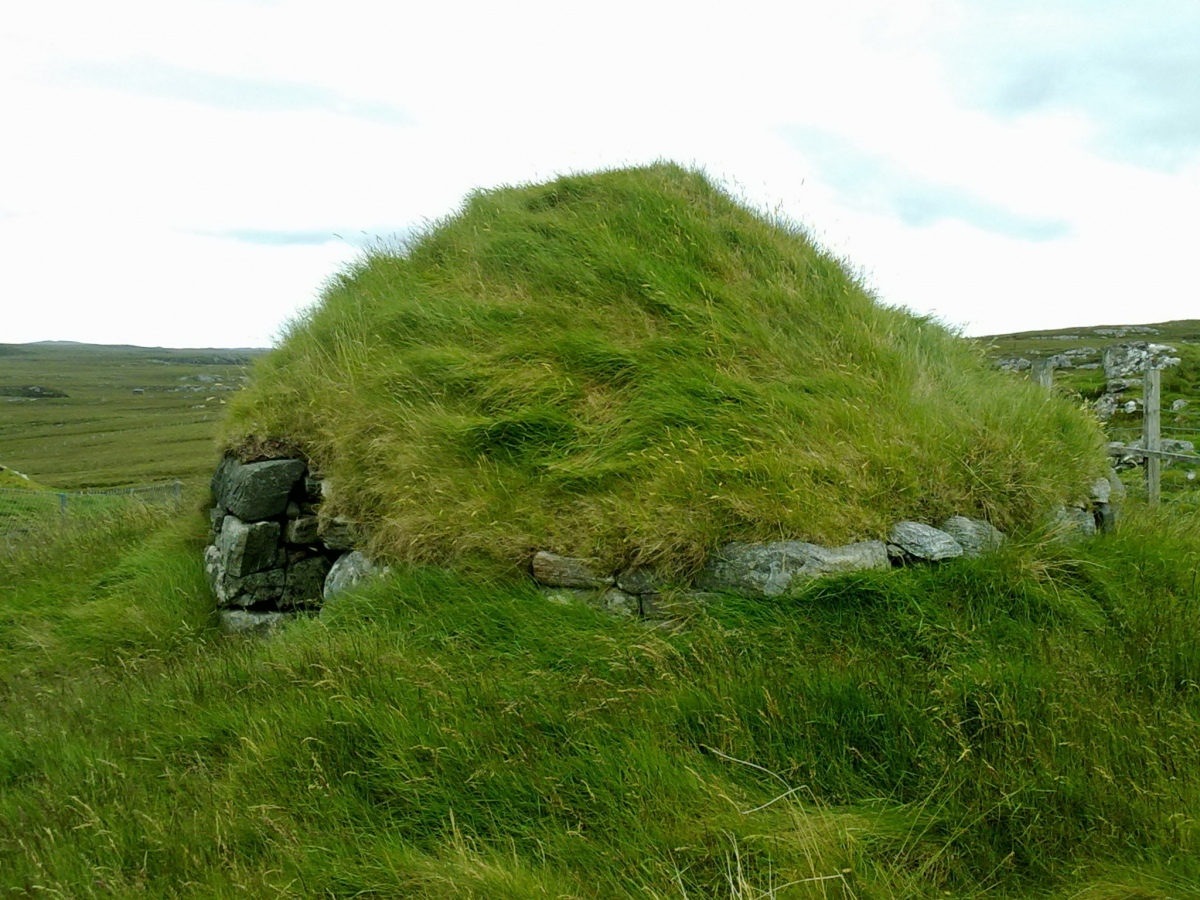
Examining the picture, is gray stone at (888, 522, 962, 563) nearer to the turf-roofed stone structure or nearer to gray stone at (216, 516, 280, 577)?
the turf-roofed stone structure

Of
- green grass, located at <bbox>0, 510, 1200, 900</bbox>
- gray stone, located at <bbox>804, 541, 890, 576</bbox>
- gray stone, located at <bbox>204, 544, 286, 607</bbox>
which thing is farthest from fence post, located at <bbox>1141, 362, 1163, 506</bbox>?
gray stone, located at <bbox>204, 544, 286, 607</bbox>

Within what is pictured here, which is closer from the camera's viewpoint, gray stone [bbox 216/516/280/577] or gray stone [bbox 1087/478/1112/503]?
gray stone [bbox 1087/478/1112/503]

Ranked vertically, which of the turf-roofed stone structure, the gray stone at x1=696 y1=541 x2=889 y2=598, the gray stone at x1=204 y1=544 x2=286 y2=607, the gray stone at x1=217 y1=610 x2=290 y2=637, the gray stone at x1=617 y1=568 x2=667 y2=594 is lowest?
the gray stone at x1=217 y1=610 x2=290 y2=637

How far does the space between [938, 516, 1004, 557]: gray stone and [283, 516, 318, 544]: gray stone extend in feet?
16.7

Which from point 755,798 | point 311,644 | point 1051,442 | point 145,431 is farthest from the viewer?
point 145,431

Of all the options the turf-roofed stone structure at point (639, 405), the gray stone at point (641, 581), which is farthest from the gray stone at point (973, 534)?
the gray stone at point (641, 581)

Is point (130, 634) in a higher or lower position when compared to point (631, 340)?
lower

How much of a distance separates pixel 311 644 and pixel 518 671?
1.41 m

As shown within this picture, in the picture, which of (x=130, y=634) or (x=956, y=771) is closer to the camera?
(x=956, y=771)

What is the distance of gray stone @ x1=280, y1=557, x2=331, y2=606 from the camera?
6965mm

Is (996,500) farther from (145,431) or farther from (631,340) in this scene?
(145,431)

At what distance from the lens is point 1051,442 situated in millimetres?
5992

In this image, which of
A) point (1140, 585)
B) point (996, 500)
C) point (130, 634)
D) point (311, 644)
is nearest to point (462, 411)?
point (311, 644)

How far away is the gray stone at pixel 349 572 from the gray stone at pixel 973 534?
3.87 metres
